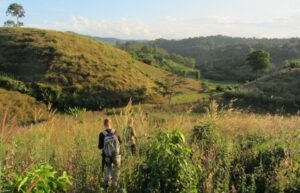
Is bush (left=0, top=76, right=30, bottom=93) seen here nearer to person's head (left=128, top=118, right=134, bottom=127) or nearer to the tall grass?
the tall grass

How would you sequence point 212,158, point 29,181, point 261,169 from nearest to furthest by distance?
point 29,181
point 261,169
point 212,158

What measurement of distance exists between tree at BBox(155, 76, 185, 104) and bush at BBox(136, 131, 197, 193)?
46.4 meters

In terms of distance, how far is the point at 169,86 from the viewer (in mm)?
58500

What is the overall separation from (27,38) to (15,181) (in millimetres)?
61750

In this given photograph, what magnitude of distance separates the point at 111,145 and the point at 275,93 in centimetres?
3686

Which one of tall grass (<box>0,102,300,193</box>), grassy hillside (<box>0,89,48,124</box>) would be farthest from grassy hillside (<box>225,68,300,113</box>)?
tall grass (<box>0,102,300,193</box>)

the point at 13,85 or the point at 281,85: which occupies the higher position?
the point at 281,85

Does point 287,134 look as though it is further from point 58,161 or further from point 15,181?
point 15,181

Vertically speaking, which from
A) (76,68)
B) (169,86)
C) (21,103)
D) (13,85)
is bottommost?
(21,103)

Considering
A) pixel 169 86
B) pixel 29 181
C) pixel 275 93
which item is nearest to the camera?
pixel 29 181

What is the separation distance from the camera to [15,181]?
499 centimetres

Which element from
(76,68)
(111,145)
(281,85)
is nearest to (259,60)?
(281,85)

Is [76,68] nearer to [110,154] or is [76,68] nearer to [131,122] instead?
[131,122]

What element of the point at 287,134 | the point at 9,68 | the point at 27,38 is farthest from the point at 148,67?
the point at 287,134
